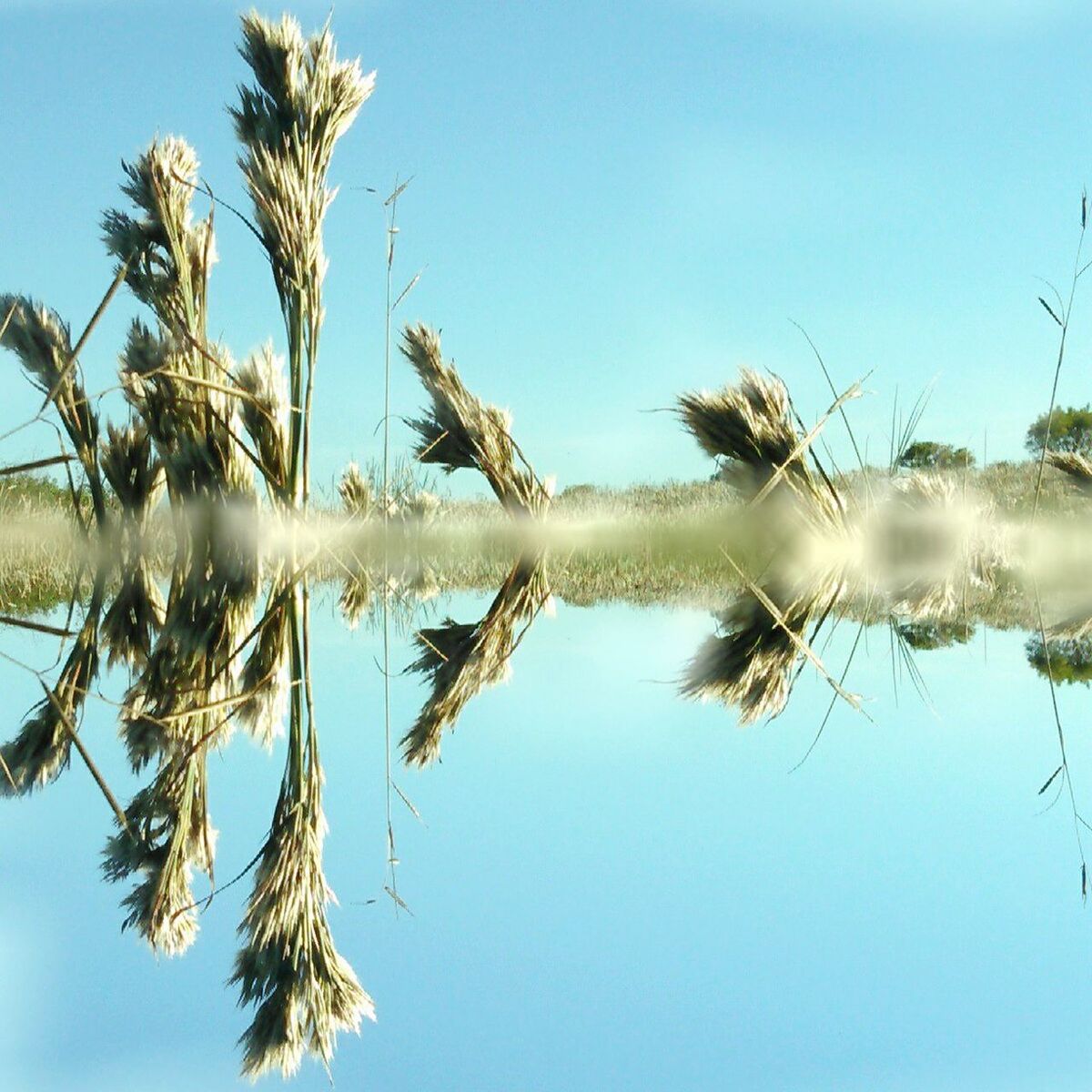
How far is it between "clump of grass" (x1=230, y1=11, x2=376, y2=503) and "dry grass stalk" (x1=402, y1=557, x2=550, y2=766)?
692mm

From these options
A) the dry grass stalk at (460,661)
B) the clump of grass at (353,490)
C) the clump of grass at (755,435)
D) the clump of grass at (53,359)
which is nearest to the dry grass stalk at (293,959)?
the dry grass stalk at (460,661)

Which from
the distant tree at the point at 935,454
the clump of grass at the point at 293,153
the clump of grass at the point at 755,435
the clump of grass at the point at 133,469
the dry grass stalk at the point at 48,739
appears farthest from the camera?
the distant tree at the point at 935,454

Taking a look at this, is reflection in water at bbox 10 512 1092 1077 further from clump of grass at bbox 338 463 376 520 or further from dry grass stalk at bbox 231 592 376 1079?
clump of grass at bbox 338 463 376 520

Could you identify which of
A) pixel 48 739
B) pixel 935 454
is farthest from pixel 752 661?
pixel 935 454

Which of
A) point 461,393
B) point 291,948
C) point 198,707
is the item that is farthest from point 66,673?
point 461,393

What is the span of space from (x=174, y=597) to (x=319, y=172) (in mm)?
1352

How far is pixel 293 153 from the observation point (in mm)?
3504

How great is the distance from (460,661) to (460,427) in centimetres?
241

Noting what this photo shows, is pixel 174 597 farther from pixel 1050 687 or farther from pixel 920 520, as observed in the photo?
pixel 920 520

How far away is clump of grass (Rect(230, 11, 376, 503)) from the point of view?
3398 millimetres

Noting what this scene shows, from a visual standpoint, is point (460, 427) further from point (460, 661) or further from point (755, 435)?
point (460, 661)

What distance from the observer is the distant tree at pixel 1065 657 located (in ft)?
8.07

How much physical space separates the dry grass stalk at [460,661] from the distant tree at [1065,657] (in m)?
1.16

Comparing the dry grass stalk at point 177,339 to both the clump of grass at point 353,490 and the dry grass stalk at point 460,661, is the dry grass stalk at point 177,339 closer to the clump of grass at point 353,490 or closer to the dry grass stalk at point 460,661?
the dry grass stalk at point 460,661
